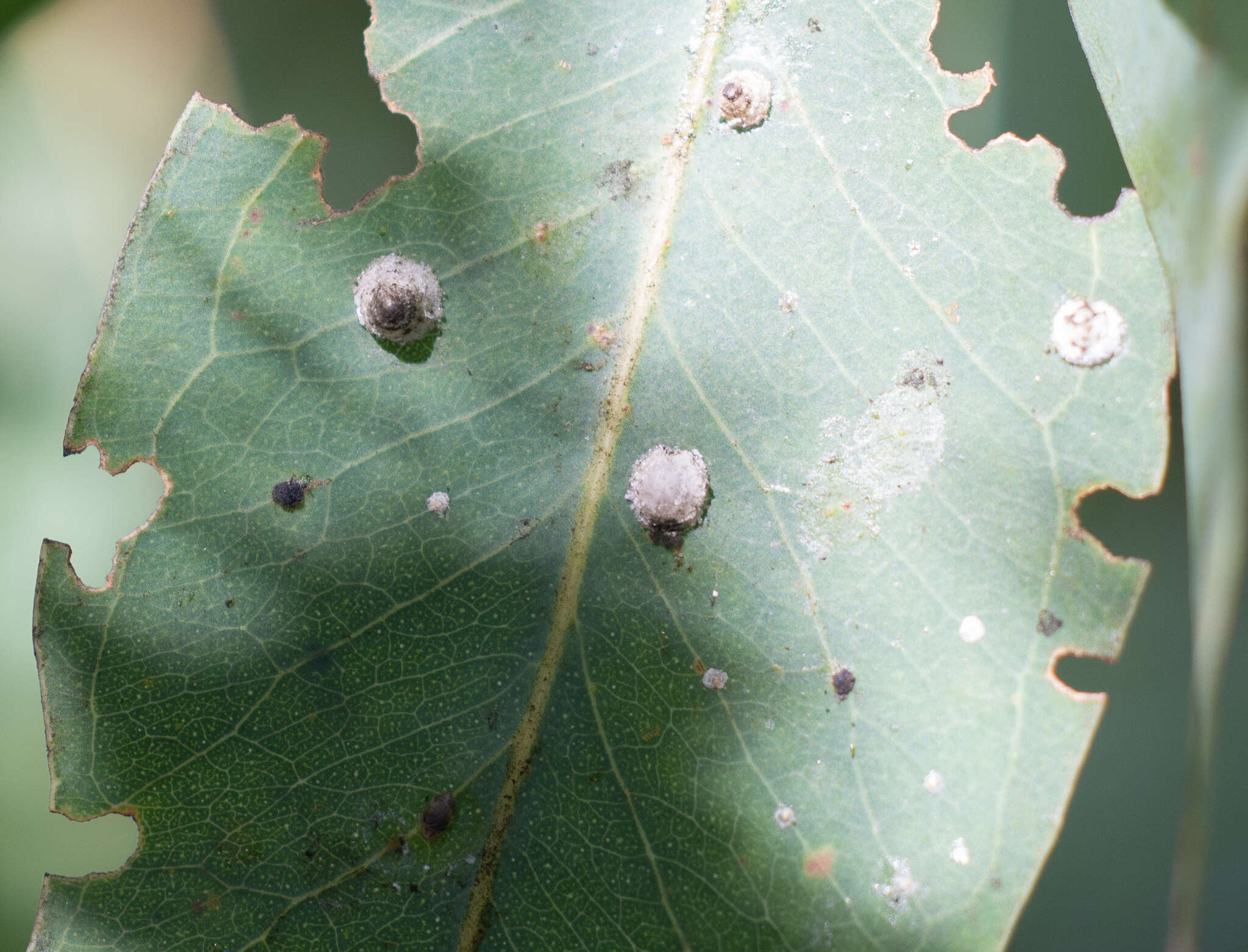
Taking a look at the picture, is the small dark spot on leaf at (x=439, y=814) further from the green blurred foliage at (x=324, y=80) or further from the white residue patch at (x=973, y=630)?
the green blurred foliage at (x=324, y=80)

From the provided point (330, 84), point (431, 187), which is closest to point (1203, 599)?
point (431, 187)

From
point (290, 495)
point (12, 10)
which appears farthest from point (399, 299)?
point (12, 10)

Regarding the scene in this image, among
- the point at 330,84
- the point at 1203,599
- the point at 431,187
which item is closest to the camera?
the point at 1203,599

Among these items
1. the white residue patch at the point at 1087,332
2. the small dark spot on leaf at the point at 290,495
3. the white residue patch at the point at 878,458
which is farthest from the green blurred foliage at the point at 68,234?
the white residue patch at the point at 1087,332

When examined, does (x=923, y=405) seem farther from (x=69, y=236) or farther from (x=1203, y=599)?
(x=69, y=236)

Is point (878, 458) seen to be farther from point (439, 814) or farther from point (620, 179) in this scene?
point (439, 814)

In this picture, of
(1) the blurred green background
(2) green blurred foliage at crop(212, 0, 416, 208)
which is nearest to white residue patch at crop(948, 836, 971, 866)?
(1) the blurred green background

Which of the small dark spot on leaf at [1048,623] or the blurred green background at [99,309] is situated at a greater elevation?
the blurred green background at [99,309]
